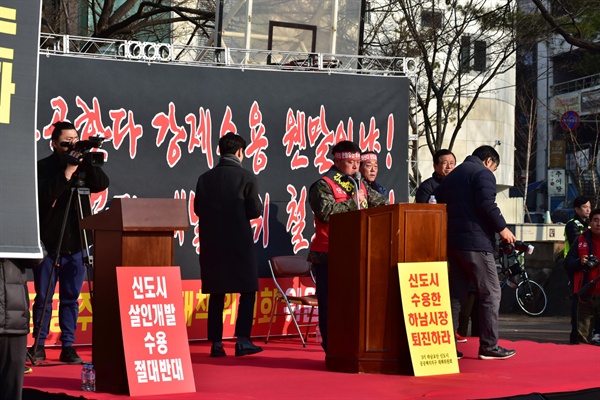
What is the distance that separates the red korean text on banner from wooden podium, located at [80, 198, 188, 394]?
94mm

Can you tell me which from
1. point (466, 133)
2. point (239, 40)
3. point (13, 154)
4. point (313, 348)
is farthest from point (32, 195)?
point (466, 133)

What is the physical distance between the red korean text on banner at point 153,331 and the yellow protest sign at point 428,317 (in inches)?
70.6

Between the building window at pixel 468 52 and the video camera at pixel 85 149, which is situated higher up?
the building window at pixel 468 52

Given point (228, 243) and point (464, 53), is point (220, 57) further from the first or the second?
point (464, 53)

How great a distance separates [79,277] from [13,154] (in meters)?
3.99

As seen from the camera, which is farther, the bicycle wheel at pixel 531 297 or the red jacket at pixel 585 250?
the bicycle wheel at pixel 531 297

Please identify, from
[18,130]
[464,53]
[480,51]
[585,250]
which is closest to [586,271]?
[585,250]

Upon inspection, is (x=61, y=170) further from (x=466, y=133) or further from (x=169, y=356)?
(x=466, y=133)

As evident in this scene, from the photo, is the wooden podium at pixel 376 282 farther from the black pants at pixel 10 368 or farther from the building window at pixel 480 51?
the building window at pixel 480 51

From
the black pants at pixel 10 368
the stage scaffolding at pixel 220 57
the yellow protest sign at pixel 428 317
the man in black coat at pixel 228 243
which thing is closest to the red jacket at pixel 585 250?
the stage scaffolding at pixel 220 57

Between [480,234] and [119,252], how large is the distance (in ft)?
10.8

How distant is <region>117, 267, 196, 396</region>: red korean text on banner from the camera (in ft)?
21.9

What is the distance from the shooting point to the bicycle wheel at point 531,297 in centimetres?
1714

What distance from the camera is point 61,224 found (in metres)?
8.17
